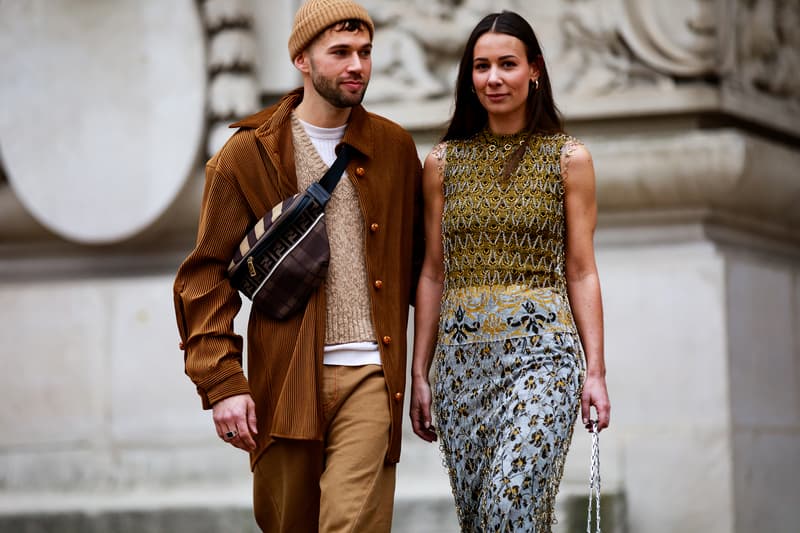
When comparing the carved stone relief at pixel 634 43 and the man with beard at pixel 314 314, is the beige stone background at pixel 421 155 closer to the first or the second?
the carved stone relief at pixel 634 43

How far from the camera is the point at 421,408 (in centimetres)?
468

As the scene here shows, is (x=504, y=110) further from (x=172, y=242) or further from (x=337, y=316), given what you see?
(x=172, y=242)

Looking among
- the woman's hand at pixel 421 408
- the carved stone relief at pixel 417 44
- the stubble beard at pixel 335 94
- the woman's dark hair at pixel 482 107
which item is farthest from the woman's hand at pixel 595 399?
the carved stone relief at pixel 417 44

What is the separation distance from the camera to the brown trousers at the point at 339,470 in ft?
14.5

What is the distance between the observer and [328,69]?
4582 mm

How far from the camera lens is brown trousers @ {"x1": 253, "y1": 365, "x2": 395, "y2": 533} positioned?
174 inches

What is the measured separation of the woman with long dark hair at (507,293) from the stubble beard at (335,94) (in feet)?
1.10

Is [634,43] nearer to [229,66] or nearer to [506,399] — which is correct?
[229,66]

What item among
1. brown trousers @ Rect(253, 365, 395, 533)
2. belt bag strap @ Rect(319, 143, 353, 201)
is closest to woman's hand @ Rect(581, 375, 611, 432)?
brown trousers @ Rect(253, 365, 395, 533)

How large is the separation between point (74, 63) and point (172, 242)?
968 mm

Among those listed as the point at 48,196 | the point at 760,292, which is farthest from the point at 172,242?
→ the point at 760,292

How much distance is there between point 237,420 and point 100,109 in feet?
11.5

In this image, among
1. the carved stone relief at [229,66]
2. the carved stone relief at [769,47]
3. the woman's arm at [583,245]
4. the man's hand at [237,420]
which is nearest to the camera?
the man's hand at [237,420]

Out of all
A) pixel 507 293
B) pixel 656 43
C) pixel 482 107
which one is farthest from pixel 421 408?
pixel 656 43
